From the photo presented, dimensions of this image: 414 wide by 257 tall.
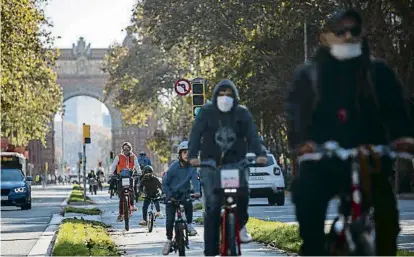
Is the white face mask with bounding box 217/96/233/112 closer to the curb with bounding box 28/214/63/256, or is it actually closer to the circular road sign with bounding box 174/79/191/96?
the curb with bounding box 28/214/63/256

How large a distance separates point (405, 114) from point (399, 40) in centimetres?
3465

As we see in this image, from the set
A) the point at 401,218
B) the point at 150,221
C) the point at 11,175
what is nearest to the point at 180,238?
the point at 150,221

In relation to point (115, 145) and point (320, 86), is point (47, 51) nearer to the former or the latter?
point (320, 86)

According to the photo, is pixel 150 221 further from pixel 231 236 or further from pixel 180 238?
pixel 231 236

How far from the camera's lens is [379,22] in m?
39.9

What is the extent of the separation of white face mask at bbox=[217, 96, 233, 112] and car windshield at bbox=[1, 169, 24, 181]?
110 feet

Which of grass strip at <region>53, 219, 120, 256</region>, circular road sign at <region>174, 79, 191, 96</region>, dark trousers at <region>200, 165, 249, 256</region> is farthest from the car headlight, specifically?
dark trousers at <region>200, 165, 249, 256</region>

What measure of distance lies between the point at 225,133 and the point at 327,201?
11.9ft

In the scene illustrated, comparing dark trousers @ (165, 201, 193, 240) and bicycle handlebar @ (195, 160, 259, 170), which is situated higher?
bicycle handlebar @ (195, 160, 259, 170)

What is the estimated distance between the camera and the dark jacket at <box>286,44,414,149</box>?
8.17 metres

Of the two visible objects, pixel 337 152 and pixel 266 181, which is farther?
pixel 266 181

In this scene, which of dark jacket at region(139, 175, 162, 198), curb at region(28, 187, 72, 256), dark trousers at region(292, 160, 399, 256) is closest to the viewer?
dark trousers at region(292, 160, 399, 256)

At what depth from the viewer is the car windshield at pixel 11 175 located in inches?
1754

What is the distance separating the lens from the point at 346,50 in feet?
26.8
